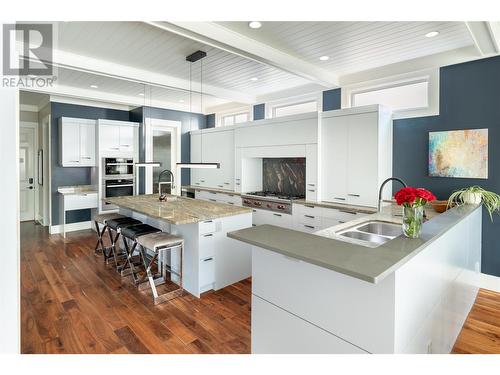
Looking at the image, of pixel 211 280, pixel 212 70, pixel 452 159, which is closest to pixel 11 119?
pixel 211 280

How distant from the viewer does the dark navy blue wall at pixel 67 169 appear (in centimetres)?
586

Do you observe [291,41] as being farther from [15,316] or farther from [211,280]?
[15,316]

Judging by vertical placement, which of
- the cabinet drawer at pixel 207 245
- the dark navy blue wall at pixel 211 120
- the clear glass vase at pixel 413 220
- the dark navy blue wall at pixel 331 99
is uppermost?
the dark navy blue wall at pixel 211 120

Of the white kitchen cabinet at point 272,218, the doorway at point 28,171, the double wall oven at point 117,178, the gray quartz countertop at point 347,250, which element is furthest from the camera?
the doorway at point 28,171

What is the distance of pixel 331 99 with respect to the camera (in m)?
4.67

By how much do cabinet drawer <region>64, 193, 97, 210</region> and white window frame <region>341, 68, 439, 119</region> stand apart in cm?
528

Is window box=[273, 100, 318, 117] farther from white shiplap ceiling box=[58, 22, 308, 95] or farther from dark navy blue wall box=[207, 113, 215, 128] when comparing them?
dark navy blue wall box=[207, 113, 215, 128]

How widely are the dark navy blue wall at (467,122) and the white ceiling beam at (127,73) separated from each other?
3.14 metres

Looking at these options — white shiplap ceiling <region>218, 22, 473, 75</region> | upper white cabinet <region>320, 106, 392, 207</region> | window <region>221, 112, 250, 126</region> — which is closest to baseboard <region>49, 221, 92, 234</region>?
window <region>221, 112, 250, 126</region>

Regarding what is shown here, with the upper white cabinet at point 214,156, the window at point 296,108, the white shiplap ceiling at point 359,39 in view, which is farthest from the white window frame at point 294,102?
the white shiplap ceiling at point 359,39

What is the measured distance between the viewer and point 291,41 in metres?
3.22

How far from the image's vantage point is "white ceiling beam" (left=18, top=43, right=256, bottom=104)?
361 cm

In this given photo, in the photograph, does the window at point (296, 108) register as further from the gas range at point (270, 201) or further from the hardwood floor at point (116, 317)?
the hardwood floor at point (116, 317)

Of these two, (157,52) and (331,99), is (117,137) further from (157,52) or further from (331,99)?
(331,99)
